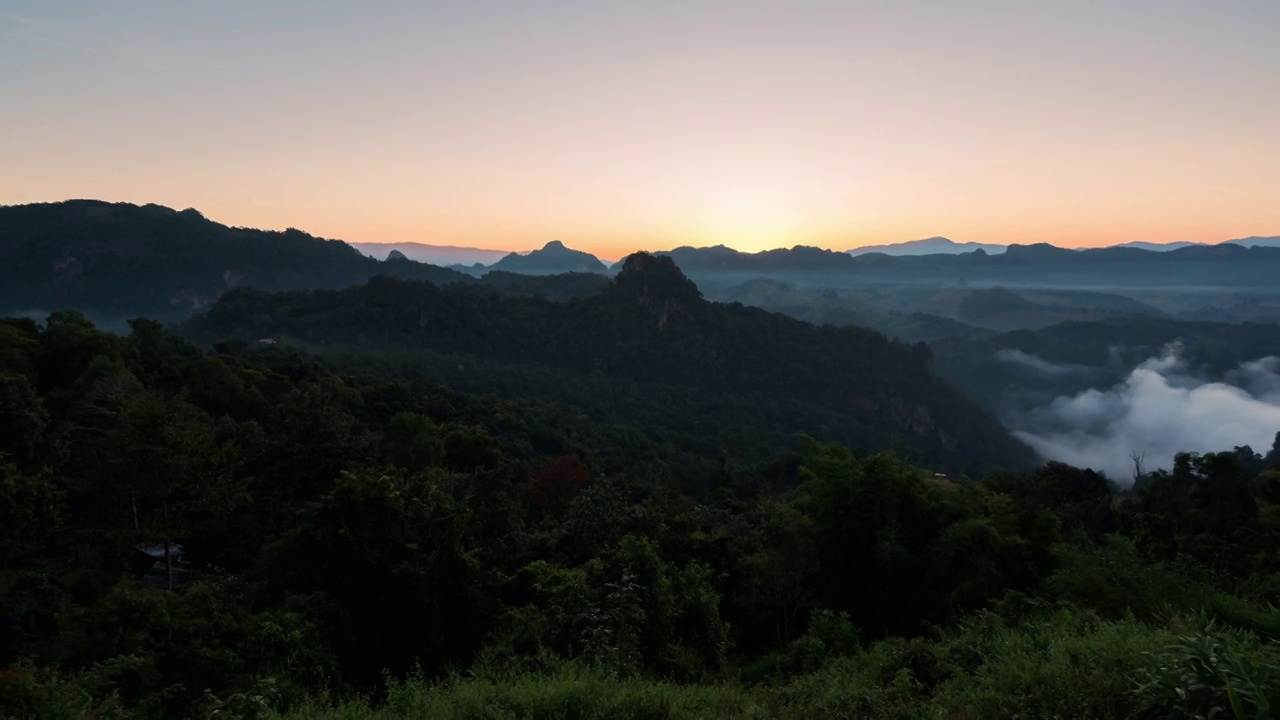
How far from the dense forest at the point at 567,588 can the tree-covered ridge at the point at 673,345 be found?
62.7m

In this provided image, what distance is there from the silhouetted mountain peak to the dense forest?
296ft

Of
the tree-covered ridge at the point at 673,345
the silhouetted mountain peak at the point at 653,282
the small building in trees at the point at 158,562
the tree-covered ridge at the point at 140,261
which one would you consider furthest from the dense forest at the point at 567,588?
the tree-covered ridge at the point at 140,261

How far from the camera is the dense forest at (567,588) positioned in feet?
24.9

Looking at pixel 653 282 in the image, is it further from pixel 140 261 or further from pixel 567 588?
pixel 140 261

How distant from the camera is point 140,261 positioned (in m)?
135

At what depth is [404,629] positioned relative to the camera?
41.3ft

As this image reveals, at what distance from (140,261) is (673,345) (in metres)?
113

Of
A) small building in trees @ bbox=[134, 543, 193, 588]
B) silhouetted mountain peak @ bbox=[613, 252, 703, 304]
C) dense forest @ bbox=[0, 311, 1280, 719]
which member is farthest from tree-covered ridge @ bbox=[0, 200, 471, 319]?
small building in trees @ bbox=[134, 543, 193, 588]

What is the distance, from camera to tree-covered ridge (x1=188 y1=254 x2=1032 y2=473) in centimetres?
8931

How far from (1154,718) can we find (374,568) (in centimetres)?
1205

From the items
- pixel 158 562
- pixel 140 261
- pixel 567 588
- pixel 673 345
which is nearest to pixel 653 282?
pixel 673 345

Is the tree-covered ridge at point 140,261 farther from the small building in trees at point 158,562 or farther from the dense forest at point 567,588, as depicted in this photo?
the small building in trees at point 158,562

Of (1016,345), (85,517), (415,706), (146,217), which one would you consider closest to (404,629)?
(415,706)

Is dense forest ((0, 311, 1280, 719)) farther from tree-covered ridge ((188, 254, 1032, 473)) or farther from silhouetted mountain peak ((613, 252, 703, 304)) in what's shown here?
silhouetted mountain peak ((613, 252, 703, 304))
